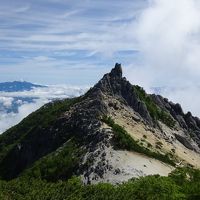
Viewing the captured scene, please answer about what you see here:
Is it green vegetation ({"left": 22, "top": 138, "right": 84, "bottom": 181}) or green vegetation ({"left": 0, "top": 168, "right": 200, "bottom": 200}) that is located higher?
green vegetation ({"left": 22, "top": 138, "right": 84, "bottom": 181})

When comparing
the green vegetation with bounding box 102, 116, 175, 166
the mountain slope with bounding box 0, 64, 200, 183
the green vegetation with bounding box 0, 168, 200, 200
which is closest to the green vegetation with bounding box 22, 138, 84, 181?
the mountain slope with bounding box 0, 64, 200, 183

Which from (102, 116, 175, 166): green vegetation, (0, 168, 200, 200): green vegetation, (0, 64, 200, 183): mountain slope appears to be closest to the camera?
(0, 168, 200, 200): green vegetation

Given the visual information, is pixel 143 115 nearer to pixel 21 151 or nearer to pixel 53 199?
pixel 21 151

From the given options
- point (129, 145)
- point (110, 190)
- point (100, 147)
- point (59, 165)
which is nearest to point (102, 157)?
point (100, 147)

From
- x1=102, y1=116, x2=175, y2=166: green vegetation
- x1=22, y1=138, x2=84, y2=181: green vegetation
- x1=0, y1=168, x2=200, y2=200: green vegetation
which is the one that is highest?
x1=102, y1=116, x2=175, y2=166: green vegetation

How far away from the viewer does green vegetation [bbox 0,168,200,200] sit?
121 m

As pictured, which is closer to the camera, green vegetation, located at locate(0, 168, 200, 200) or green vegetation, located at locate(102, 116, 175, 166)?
green vegetation, located at locate(0, 168, 200, 200)

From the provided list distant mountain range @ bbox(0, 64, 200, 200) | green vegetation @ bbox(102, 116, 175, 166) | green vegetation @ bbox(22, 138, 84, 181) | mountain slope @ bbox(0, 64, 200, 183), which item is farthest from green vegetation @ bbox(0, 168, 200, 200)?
green vegetation @ bbox(102, 116, 175, 166)

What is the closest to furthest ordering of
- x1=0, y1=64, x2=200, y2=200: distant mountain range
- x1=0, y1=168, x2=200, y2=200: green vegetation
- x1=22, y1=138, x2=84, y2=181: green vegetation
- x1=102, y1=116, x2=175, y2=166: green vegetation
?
x1=0, y1=168, x2=200, y2=200: green vegetation → x1=0, y1=64, x2=200, y2=200: distant mountain range → x1=22, y1=138, x2=84, y2=181: green vegetation → x1=102, y1=116, x2=175, y2=166: green vegetation

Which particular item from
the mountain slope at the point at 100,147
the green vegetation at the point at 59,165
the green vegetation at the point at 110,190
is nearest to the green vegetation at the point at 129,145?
the mountain slope at the point at 100,147

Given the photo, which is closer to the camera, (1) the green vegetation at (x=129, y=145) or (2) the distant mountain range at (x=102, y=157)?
(2) the distant mountain range at (x=102, y=157)

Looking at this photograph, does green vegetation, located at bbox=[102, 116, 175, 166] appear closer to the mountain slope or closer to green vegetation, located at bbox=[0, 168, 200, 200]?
the mountain slope

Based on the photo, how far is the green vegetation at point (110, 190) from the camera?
121 m

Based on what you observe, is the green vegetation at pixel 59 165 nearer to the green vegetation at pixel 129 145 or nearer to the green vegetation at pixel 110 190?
the green vegetation at pixel 110 190
